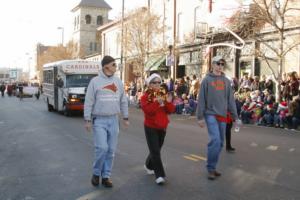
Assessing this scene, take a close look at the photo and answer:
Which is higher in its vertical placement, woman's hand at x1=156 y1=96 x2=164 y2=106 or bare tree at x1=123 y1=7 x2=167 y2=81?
bare tree at x1=123 y1=7 x2=167 y2=81

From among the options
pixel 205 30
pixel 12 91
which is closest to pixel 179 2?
pixel 205 30

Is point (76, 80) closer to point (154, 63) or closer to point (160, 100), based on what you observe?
point (160, 100)

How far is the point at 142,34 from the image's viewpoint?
37250 mm

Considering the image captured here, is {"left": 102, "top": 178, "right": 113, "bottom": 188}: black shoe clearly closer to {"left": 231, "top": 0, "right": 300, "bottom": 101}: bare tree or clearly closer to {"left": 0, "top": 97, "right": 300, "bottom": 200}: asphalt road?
{"left": 0, "top": 97, "right": 300, "bottom": 200}: asphalt road

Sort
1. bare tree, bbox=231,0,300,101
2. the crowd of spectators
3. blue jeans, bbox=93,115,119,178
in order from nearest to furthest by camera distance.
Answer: blue jeans, bbox=93,115,119,178 → the crowd of spectators → bare tree, bbox=231,0,300,101

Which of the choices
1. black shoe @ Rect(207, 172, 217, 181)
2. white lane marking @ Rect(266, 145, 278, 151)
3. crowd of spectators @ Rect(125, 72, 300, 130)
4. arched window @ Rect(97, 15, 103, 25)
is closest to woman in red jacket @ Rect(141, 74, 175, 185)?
black shoe @ Rect(207, 172, 217, 181)

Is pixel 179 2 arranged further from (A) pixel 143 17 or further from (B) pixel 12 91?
(B) pixel 12 91

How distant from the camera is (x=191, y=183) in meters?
7.37

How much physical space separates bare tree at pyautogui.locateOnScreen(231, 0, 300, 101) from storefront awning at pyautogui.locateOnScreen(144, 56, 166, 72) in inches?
492

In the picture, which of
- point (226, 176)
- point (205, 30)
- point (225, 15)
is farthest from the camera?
point (205, 30)

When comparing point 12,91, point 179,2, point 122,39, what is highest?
point 179,2

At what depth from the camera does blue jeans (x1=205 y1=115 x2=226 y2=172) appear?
7609mm

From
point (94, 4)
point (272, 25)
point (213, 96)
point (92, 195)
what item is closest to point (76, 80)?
point (272, 25)

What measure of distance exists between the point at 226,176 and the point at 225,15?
66.1 ft
